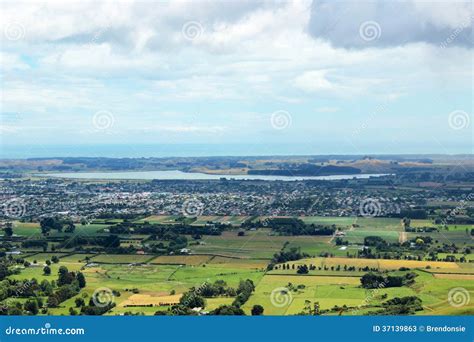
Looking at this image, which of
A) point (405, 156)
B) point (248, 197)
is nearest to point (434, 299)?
point (248, 197)

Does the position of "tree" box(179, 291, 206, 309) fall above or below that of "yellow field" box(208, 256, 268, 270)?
below

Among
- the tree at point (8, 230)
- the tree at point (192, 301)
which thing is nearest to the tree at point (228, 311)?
the tree at point (192, 301)

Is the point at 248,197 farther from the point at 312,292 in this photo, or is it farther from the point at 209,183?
the point at 312,292

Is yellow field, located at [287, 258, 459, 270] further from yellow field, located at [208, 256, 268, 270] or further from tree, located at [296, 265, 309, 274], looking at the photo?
yellow field, located at [208, 256, 268, 270]

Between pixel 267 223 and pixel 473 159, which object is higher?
pixel 473 159

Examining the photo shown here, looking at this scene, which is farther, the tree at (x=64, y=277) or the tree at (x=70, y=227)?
the tree at (x=70, y=227)

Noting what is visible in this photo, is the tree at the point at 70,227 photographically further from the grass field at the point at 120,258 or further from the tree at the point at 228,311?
the tree at the point at 228,311

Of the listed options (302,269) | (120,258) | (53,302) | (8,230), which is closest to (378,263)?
(302,269)

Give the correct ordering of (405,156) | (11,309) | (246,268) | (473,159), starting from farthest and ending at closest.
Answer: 1. (405,156)
2. (473,159)
3. (246,268)
4. (11,309)

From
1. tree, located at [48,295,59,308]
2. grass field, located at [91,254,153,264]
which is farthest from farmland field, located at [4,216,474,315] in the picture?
tree, located at [48,295,59,308]
